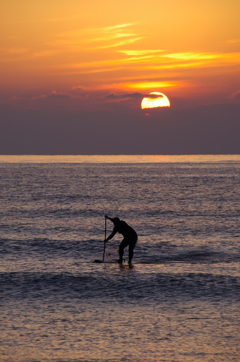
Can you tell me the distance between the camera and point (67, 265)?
18.4m

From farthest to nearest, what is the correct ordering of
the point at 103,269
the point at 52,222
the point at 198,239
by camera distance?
the point at 52,222
the point at 198,239
the point at 103,269

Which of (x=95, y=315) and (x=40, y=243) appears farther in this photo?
(x=40, y=243)

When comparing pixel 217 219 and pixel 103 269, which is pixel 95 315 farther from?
pixel 217 219

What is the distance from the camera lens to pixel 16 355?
909 centimetres

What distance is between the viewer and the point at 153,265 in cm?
1844

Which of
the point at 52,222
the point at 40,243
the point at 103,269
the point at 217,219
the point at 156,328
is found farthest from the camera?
the point at 217,219

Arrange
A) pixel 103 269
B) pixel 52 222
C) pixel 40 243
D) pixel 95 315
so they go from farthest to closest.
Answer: pixel 52 222 → pixel 40 243 → pixel 103 269 → pixel 95 315

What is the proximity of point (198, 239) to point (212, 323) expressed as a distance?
1456 centimetres

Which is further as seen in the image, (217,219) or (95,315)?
(217,219)

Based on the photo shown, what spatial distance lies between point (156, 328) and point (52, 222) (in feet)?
75.0

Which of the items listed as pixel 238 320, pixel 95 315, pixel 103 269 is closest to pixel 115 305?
pixel 95 315

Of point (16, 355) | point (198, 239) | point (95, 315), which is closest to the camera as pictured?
point (16, 355)

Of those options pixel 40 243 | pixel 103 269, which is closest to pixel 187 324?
pixel 103 269

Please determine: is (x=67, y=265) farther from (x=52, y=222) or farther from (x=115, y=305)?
(x=52, y=222)
